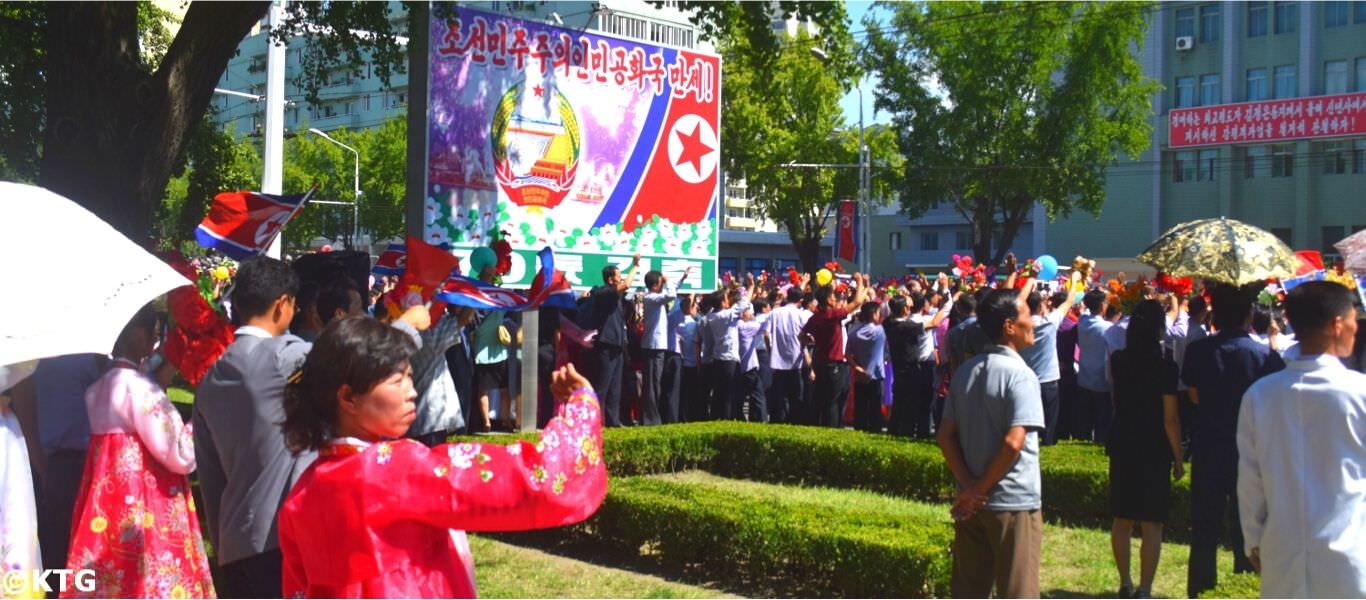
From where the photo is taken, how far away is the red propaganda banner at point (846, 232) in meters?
35.4

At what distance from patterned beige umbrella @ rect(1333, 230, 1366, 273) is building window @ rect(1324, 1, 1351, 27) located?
43212mm

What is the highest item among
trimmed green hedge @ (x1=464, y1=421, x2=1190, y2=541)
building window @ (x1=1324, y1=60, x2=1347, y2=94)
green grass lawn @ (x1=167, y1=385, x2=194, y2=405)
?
building window @ (x1=1324, y1=60, x2=1347, y2=94)

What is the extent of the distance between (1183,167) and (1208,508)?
157 feet

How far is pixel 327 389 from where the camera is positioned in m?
3.11

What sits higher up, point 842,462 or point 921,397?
point 921,397

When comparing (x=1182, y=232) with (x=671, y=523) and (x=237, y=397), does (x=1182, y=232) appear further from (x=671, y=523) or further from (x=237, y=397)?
(x=237, y=397)

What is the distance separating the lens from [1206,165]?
51.0 meters

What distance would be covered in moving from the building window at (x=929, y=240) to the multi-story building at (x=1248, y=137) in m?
17.2

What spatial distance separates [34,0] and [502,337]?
6.13 m

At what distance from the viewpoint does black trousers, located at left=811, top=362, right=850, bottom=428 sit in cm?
1605

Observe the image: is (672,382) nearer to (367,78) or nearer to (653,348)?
(653,348)

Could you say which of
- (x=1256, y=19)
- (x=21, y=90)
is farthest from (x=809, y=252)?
(x=21, y=90)

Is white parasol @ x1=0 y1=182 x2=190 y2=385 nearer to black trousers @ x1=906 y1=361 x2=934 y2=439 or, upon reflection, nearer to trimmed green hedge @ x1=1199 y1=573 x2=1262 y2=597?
trimmed green hedge @ x1=1199 y1=573 x2=1262 y2=597

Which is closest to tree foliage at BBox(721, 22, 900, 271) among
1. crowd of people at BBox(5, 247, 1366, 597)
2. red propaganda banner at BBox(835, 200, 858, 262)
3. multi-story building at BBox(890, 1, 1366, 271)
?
red propaganda banner at BBox(835, 200, 858, 262)
